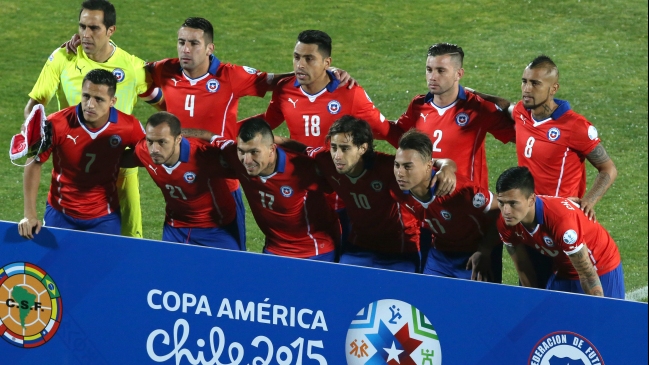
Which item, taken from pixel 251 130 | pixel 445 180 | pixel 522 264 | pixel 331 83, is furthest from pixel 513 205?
pixel 331 83

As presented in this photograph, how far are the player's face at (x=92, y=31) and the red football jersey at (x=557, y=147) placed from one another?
2.76 metres

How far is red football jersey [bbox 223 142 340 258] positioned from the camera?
562 centimetres

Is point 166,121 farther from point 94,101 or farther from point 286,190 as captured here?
point 286,190

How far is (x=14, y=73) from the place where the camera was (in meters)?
12.1

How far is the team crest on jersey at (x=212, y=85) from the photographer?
21.7ft

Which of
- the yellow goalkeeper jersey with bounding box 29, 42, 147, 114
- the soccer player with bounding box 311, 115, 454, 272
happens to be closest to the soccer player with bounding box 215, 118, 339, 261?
the soccer player with bounding box 311, 115, 454, 272

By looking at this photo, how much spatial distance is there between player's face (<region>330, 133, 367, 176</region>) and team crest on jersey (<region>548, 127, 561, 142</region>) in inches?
47.3

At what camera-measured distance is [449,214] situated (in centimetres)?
546

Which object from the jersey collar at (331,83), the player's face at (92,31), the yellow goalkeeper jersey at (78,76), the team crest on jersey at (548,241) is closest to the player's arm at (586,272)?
the team crest on jersey at (548,241)

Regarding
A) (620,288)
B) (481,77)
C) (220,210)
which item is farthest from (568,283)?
(481,77)

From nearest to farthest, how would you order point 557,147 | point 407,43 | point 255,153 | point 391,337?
point 391,337, point 255,153, point 557,147, point 407,43

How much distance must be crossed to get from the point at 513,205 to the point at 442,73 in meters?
1.36

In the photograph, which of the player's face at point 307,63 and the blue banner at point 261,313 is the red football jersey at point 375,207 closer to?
the player's face at point 307,63

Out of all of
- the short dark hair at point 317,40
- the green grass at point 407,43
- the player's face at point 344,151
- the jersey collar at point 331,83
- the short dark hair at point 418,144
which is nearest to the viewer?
the short dark hair at point 418,144
